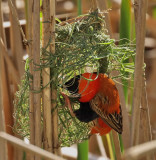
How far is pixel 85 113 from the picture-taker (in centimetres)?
108

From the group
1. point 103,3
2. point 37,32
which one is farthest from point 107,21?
point 37,32

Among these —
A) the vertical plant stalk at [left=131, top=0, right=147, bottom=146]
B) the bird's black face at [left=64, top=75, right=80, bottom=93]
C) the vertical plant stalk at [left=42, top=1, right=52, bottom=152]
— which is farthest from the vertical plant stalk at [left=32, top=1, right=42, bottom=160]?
the vertical plant stalk at [left=131, top=0, right=147, bottom=146]

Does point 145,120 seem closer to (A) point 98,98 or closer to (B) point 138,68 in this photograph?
(A) point 98,98

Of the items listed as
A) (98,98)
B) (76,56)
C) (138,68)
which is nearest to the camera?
(138,68)

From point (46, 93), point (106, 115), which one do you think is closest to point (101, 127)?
point (106, 115)

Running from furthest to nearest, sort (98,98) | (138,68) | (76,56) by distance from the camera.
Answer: (98,98)
(76,56)
(138,68)

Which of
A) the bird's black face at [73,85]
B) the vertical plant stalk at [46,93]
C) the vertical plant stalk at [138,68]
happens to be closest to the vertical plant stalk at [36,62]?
the vertical plant stalk at [46,93]

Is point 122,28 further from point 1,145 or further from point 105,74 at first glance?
point 1,145

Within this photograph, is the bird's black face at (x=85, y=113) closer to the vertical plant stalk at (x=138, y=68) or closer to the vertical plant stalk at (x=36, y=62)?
the vertical plant stalk at (x=36, y=62)

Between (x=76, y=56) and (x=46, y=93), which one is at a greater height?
(x=76, y=56)

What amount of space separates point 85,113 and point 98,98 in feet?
0.21

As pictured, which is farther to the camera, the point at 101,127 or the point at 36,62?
the point at 101,127

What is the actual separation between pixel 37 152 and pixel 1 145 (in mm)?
457

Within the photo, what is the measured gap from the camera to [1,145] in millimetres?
951
